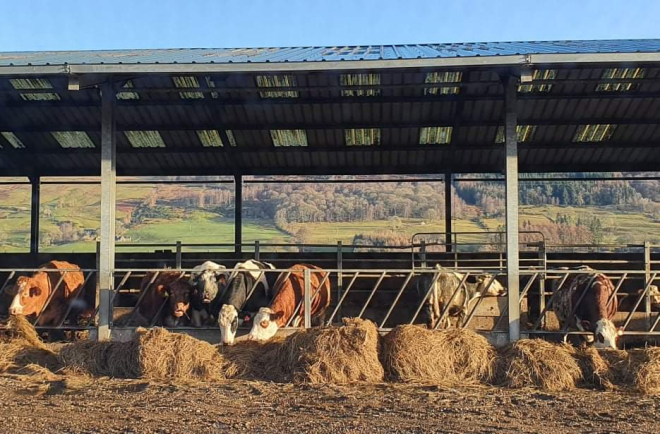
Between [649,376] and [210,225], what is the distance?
5275 cm

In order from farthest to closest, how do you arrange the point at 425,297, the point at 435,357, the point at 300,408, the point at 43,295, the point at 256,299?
the point at 43,295 → the point at 256,299 → the point at 425,297 → the point at 435,357 → the point at 300,408

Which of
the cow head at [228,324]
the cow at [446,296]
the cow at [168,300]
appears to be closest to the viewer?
the cow head at [228,324]

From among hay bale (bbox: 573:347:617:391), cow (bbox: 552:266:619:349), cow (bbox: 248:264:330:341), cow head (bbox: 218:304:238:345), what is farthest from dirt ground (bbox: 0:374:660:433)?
cow (bbox: 552:266:619:349)

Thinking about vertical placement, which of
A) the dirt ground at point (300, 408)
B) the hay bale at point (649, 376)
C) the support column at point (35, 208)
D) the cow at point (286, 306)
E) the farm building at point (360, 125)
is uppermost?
the farm building at point (360, 125)

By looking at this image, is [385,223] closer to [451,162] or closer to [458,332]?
[451,162]

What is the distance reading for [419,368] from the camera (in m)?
8.70

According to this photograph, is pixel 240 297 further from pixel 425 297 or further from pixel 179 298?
pixel 425 297

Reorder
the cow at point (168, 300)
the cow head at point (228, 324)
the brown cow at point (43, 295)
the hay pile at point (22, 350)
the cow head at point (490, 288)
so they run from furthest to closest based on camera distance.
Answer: the cow head at point (490, 288)
the brown cow at point (43, 295)
the cow at point (168, 300)
the cow head at point (228, 324)
the hay pile at point (22, 350)

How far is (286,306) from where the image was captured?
35.8ft

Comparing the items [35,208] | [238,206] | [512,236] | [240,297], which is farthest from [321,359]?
[35,208]

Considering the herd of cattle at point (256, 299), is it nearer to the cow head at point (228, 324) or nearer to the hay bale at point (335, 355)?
the cow head at point (228, 324)

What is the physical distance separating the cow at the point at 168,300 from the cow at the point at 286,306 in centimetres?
147

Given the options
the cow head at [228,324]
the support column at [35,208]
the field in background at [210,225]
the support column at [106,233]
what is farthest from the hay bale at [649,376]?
the field in background at [210,225]

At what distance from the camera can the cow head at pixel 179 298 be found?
37.4 feet
